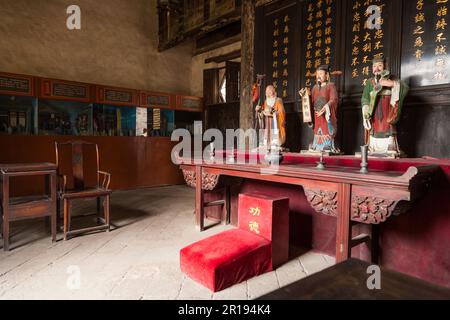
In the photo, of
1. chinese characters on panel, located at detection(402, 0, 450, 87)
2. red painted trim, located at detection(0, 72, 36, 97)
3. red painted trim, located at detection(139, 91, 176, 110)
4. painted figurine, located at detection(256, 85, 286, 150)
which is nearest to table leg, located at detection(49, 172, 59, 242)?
painted figurine, located at detection(256, 85, 286, 150)

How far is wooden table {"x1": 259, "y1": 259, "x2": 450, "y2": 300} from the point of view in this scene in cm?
83

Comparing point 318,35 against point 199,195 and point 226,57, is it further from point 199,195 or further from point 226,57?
point 226,57

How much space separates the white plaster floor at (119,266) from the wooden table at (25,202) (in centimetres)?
28

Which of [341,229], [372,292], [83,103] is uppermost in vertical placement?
[83,103]

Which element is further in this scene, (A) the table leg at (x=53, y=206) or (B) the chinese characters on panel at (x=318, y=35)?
(B) the chinese characters on panel at (x=318, y=35)

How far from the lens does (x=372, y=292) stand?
2.83 feet

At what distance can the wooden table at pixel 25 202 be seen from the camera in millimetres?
2861

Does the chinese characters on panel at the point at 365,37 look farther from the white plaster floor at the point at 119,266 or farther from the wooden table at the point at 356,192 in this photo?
the white plaster floor at the point at 119,266

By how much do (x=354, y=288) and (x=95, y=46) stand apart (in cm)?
761

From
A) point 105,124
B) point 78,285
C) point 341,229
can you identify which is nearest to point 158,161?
point 105,124

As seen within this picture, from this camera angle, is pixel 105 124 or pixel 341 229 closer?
pixel 341 229

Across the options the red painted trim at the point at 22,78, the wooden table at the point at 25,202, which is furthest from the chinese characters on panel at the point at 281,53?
the red painted trim at the point at 22,78
